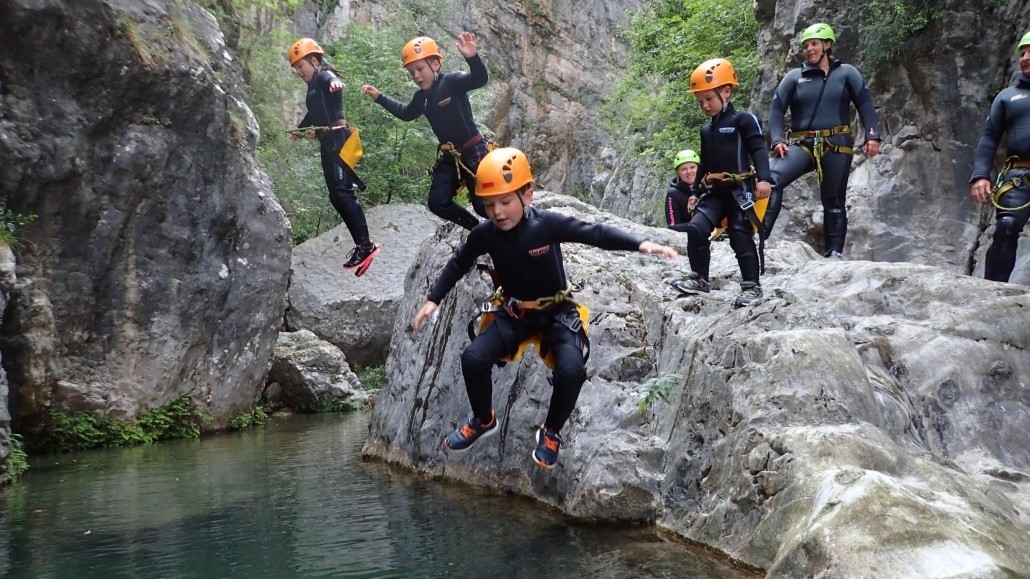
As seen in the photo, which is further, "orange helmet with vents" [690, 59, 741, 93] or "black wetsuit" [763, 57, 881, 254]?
"black wetsuit" [763, 57, 881, 254]

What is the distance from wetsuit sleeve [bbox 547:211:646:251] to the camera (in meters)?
5.30

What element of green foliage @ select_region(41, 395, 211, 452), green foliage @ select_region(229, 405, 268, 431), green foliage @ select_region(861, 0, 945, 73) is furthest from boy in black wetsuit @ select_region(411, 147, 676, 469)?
green foliage @ select_region(229, 405, 268, 431)

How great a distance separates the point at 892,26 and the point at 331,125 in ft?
27.3

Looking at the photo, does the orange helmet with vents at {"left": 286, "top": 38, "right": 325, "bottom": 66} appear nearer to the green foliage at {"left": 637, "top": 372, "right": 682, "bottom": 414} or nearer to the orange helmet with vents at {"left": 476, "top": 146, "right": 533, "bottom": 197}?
the orange helmet with vents at {"left": 476, "top": 146, "right": 533, "bottom": 197}

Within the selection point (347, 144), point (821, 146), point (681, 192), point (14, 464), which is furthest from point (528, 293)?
point (14, 464)

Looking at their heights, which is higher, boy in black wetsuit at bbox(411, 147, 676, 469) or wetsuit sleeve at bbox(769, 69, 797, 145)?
wetsuit sleeve at bbox(769, 69, 797, 145)

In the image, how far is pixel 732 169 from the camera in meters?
6.82

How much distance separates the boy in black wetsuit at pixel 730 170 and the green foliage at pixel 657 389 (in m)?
0.81

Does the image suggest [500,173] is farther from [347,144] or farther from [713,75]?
[347,144]

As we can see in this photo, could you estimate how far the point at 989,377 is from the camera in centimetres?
581

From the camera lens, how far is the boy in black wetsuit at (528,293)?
548cm

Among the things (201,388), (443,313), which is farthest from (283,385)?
(443,313)

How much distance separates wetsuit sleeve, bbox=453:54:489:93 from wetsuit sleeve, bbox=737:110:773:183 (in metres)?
2.22

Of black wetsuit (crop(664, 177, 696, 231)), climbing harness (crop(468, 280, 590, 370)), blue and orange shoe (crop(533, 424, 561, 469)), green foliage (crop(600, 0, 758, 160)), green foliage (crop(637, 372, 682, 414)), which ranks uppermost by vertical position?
green foliage (crop(600, 0, 758, 160))
